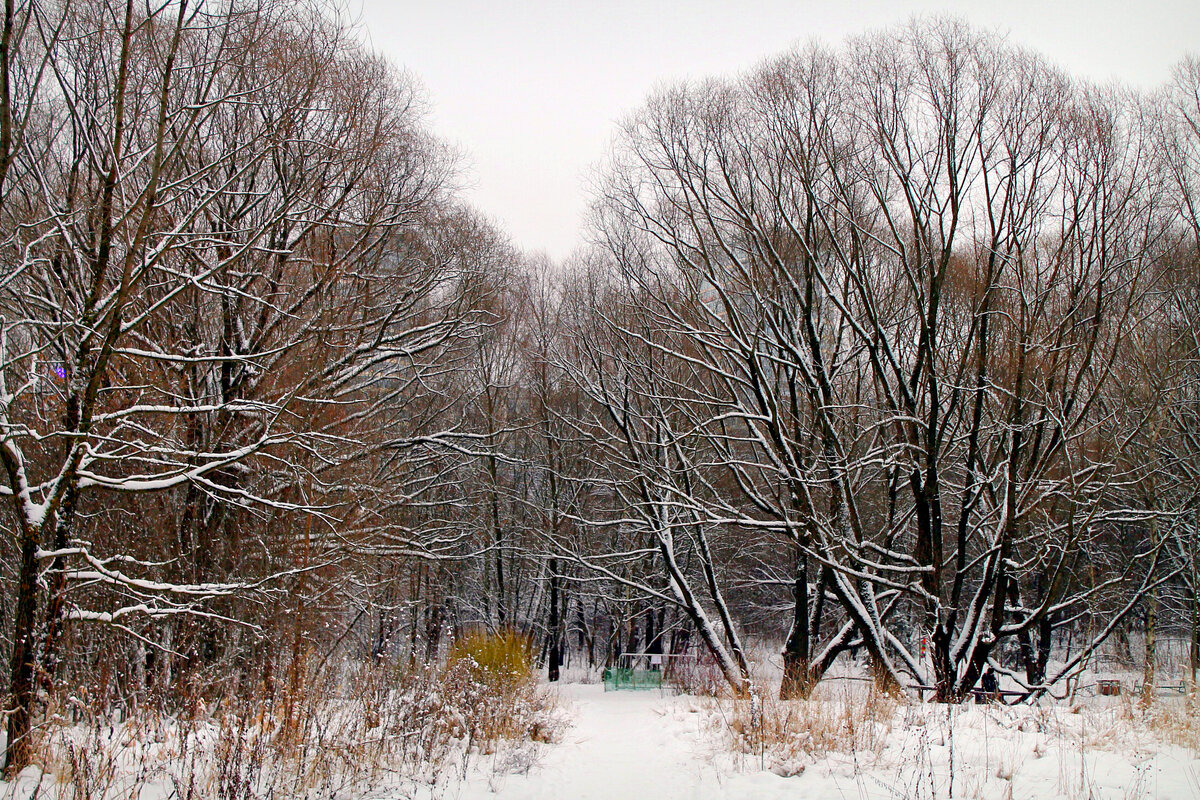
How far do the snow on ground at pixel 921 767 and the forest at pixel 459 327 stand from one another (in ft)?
5.79

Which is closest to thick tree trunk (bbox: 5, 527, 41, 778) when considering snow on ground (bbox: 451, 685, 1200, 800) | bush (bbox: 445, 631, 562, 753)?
snow on ground (bbox: 451, 685, 1200, 800)

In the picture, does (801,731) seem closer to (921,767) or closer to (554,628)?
(921,767)

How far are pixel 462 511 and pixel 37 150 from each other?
671 inches

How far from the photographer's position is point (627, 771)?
19.9 feet

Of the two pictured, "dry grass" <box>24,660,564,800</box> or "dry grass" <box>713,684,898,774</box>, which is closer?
"dry grass" <box>24,660,564,800</box>

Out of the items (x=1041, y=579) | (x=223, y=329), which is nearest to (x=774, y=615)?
(x=1041, y=579)

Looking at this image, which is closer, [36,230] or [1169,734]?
[1169,734]

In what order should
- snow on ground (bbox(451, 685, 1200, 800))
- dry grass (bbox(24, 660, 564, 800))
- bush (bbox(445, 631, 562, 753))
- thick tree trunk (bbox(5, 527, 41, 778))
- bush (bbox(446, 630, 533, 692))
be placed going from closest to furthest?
dry grass (bbox(24, 660, 564, 800))
thick tree trunk (bbox(5, 527, 41, 778))
snow on ground (bbox(451, 685, 1200, 800))
bush (bbox(445, 631, 562, 753))
bush (bbox(446, 630, 533, 692))

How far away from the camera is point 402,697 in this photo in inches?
247

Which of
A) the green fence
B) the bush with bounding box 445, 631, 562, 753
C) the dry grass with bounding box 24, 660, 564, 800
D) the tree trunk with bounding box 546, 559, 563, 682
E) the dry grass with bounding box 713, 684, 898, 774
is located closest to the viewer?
the dry grass with bounding box 24, 660, 564, 800

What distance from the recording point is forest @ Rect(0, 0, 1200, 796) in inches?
241

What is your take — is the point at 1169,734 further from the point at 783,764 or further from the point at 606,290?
the point at 606,290

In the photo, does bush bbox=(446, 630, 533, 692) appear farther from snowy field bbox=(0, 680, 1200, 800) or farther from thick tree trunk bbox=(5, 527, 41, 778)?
thick tree trunk bbox=(5, 527, 41, 778)

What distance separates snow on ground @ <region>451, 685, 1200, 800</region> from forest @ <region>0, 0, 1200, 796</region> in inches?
69.4
